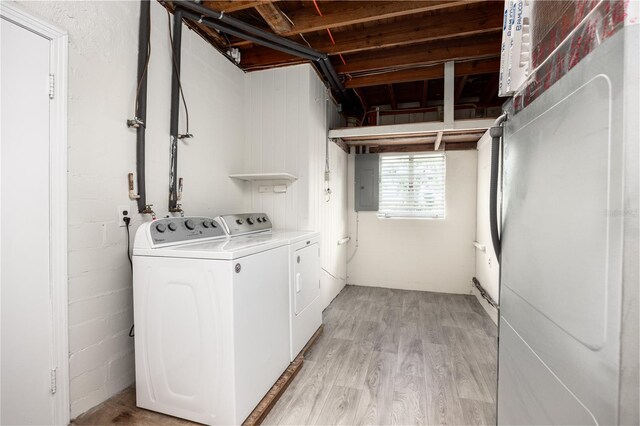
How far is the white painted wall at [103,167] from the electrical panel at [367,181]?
9.87 ft

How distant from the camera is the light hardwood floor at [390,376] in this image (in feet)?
5.41

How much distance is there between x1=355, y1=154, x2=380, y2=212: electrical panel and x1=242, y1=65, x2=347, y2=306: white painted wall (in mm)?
1354

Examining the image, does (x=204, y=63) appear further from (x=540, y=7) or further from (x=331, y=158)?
(x=540, y=7)

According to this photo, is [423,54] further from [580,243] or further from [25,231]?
[25,231]

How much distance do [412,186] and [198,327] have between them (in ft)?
12.1

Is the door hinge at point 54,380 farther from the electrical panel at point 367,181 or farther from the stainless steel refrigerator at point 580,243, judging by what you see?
the electrical panel at point 367,181

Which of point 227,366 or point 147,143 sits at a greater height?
point 147,143

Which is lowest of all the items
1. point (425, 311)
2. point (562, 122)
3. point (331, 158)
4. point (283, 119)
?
point (425, 311)

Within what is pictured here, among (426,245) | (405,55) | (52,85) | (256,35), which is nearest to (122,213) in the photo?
(52,85)

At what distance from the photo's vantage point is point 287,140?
2922 mm

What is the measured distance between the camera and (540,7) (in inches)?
36.9

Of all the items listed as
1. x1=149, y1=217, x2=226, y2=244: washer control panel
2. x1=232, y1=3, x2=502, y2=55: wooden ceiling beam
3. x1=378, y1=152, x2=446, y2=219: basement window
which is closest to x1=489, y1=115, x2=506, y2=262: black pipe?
x1=149, y1=217, x2=226, y2=244: washer control panel

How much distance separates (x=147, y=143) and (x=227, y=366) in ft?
4.97

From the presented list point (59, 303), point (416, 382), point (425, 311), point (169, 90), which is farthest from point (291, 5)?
point (425, 311)
